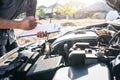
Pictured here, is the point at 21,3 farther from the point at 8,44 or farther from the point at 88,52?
the point at 88,52

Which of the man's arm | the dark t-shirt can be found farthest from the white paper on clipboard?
the dark t-shirt

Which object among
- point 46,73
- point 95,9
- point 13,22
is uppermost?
point 13,22

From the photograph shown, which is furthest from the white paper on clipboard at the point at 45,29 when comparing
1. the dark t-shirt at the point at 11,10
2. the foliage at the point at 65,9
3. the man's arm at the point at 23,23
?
the foliage at the point at 65,9

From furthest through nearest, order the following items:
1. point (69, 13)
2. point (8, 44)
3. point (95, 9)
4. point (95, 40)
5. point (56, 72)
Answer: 1. point (95, 9)
2. point (69, 13)
3. point (8, 44)
4. point (95, 40)
5. point (56, 72)

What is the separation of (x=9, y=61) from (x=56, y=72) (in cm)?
53

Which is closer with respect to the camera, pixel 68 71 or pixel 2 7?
pixel 68 71

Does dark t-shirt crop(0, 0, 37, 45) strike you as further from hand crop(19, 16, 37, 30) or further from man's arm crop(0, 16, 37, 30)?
hand crop(19, 16, 37, 30)

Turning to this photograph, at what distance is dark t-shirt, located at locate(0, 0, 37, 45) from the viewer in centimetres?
306

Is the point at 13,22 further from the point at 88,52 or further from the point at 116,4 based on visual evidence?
the point at 116,4

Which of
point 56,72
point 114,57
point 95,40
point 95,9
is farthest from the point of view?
point 95,9

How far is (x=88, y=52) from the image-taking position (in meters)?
2.39

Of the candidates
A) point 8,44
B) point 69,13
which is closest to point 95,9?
point 69,13

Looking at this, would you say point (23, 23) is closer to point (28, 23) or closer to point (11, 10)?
point (28, 23)

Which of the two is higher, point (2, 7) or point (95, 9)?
point (2, 7)
